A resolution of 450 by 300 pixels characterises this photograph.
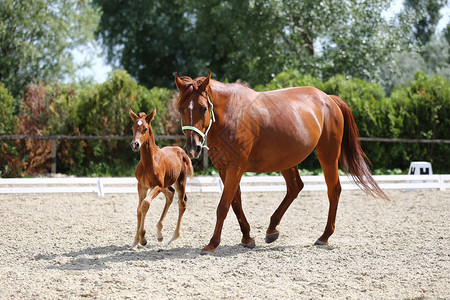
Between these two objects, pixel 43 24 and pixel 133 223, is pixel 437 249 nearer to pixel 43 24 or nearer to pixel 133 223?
pixel 133 223

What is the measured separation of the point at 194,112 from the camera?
15.3 feet

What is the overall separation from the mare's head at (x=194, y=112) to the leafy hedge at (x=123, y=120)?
322 inches

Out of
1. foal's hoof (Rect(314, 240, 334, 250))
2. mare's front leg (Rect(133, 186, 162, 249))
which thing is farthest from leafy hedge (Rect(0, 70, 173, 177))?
foal's hoof (Rect(314, 240, 334, 250))

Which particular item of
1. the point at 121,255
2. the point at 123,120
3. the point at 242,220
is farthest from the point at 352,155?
the point at 123,120

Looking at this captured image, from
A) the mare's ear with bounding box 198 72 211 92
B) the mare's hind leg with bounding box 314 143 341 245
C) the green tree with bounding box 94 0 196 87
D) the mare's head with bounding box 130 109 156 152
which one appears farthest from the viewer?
the green tree with bounding box 94 0 196 87

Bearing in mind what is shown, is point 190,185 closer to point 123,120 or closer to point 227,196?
point 227,196

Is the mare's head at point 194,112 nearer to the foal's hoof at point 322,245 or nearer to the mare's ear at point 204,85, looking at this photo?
the mare's ear at point 204,85

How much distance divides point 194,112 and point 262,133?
94cm

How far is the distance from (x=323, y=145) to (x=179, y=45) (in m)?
21.2

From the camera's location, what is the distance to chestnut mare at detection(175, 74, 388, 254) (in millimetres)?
4738

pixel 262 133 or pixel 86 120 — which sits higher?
pixel 86 120

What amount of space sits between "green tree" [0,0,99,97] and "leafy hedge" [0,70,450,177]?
4.08m

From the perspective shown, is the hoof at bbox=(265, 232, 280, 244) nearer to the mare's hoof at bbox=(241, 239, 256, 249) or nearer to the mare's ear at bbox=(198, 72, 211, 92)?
the mare's hoof at bbox=(241, 239, 256, 249)

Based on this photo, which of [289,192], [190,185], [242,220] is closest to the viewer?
[242,220]
